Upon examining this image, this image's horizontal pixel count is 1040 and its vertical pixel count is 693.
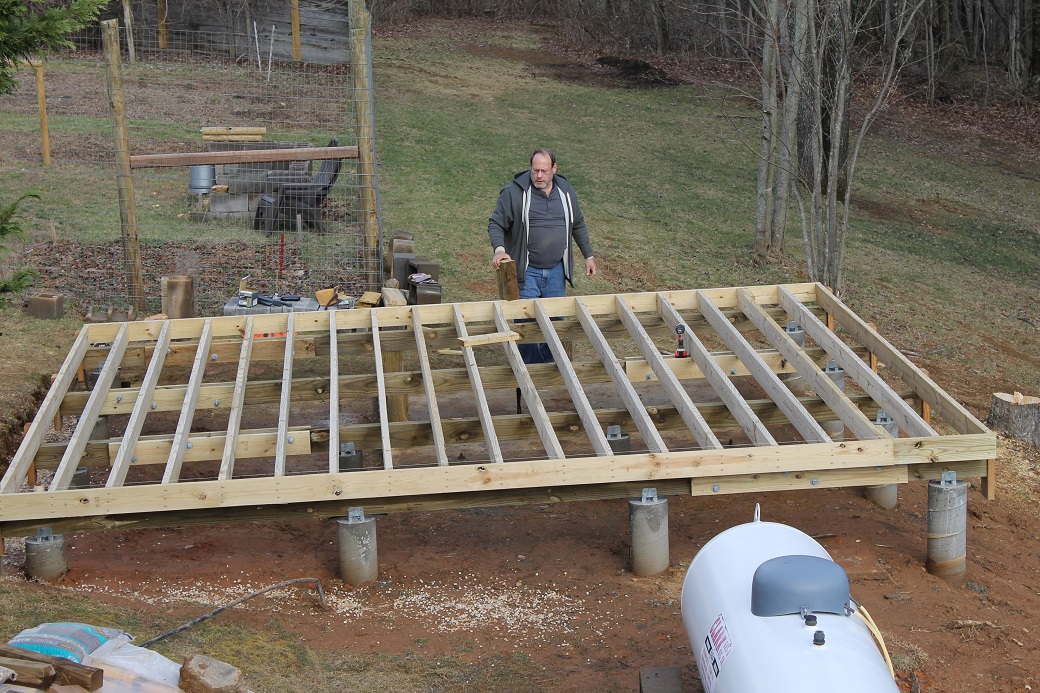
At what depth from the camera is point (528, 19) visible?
27.9m

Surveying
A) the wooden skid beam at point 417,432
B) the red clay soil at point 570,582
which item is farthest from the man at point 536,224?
the red clay soil at point 570,582

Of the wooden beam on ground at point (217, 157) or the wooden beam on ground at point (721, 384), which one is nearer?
the wooden beam on ground at point (721, 384)

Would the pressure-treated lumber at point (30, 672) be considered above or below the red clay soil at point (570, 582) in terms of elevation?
above

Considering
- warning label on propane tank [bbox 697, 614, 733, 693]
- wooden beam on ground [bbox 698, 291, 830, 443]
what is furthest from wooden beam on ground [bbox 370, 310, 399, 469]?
wooden beam on ground [bbox 698, 291, 830, 443]

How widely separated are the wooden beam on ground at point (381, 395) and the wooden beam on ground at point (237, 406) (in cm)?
91

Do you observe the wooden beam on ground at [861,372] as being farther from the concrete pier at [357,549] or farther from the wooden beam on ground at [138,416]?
the wooden beam on ground at [138,416]

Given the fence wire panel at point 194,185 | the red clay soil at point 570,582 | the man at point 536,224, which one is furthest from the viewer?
the fence wire panel at point 194,185

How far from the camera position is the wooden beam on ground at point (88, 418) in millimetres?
6047

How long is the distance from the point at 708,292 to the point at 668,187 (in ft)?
26.2

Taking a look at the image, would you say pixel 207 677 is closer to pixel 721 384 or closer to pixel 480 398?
pixel 480 398

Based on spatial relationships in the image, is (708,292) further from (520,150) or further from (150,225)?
(520,150)

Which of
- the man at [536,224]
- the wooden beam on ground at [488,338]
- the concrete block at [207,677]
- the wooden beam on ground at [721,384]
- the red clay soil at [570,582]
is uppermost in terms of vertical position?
the man at [536,224]

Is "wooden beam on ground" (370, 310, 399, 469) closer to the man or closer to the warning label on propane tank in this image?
the man

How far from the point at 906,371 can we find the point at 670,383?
1697 mm
